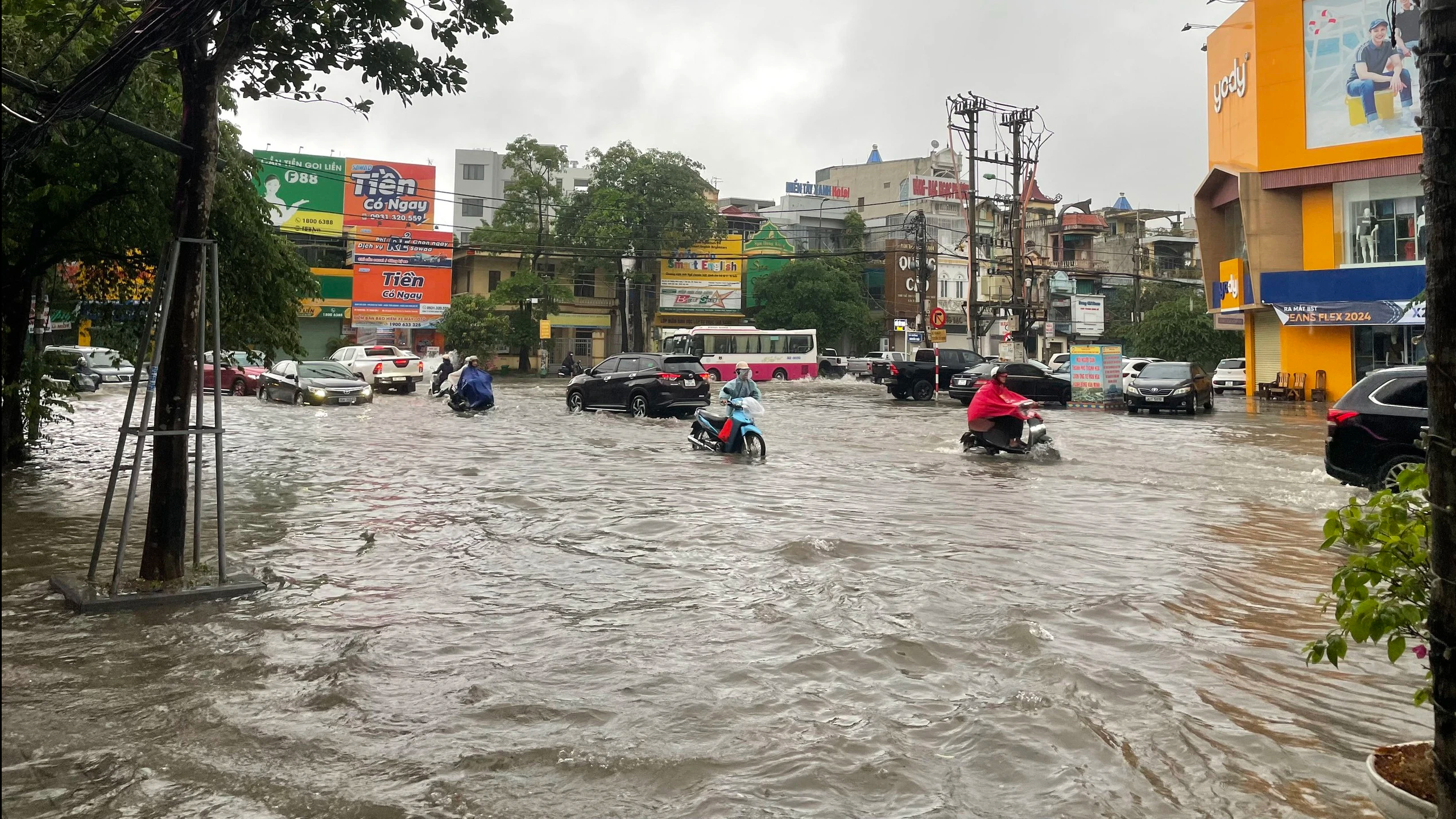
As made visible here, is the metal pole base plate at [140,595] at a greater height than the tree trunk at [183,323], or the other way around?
the tree trunk at [183,323]

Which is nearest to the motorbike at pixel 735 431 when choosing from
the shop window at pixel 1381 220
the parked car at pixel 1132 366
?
the parked car at pixel 1132 366

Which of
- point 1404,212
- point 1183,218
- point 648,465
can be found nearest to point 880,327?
point 1183,218

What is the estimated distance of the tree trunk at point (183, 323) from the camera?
7.19m

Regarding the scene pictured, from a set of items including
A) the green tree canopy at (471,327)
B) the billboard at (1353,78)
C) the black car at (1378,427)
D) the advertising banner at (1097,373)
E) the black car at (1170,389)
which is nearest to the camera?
the black car at (1378,427)

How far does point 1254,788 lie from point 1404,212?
33.5 metres

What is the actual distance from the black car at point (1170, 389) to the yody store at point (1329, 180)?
585cm

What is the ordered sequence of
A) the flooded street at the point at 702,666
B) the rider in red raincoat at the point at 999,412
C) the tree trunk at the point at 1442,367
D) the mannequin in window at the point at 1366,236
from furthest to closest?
1. the mannequin in window at the point at 1366,236
2. the rider in red raincoat at the point at 999,412
3. the flooded street at the point at 702,666
4. the tree trunk at the point at 1442,367

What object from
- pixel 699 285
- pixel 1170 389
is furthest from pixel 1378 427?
pixel 699 285

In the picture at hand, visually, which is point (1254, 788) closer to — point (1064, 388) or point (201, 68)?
point (201, 68)

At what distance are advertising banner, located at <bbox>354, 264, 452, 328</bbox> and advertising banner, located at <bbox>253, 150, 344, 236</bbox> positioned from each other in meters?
4.10

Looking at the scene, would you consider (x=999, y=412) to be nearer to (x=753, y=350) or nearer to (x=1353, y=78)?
(x=1353, y=78)

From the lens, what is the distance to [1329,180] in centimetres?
→ 3281

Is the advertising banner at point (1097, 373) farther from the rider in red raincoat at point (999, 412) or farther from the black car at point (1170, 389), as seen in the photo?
the rider in red raincoat at point (999, 412)

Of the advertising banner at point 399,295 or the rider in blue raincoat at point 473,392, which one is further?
the advertising banner at point 399,295
